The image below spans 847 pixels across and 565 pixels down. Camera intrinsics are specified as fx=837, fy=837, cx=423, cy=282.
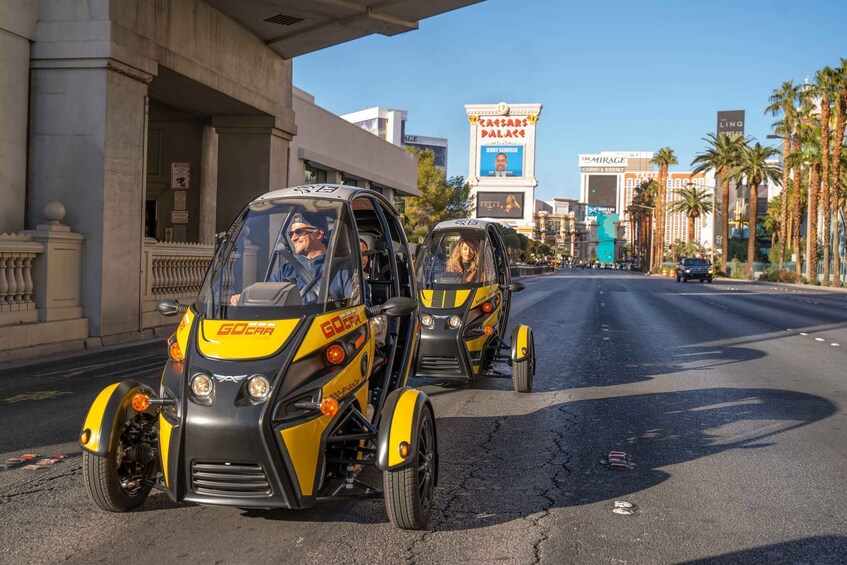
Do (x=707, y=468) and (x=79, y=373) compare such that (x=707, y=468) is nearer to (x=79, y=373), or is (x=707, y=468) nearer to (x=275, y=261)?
(x=275, y=261)

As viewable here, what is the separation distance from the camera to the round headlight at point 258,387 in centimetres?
420

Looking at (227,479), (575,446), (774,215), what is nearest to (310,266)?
(227,479)

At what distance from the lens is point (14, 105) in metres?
13.5

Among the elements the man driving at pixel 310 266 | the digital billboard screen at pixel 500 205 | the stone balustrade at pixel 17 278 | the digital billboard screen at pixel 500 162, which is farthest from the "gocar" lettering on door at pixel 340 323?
the digital billboard screen at pixel 500 162

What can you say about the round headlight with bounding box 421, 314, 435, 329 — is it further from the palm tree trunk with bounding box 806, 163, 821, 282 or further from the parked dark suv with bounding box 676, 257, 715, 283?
the parked dark suv with bounding box 676, 257, 715, 283

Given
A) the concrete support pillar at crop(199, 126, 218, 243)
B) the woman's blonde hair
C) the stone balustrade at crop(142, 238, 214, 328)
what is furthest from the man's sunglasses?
the concrete support pillar at crop(199, 126, 218, 243)

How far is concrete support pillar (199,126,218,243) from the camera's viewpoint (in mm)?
23906

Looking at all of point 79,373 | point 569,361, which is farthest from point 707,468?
point 79,373

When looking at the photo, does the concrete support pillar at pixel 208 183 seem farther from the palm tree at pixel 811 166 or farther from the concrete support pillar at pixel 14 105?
the palm tree at pixel 811 166

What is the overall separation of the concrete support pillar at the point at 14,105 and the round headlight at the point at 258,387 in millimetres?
11005

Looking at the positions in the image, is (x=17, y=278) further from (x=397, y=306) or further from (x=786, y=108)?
(x=786, y=108)

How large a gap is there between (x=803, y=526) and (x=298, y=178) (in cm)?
2481

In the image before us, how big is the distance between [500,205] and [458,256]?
151266 mm

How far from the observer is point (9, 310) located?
11.7 meters
